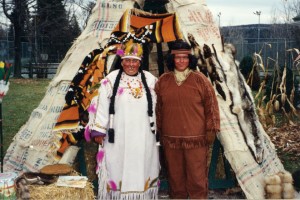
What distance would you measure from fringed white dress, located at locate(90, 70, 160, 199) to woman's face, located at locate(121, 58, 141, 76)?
5cm

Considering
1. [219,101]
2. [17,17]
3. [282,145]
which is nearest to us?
[219,101]

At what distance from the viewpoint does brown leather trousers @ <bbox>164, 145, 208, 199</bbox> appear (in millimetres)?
4352

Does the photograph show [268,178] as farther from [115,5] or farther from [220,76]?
[115,5]

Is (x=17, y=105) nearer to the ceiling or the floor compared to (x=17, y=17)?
nearer to the floor

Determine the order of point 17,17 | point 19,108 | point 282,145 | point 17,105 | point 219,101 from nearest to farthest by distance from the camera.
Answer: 1. point 219,101
2. point 282,145
3. point 19,108
4. point 17,105
5. point 17,17

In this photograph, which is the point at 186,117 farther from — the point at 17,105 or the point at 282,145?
the point at 17,105

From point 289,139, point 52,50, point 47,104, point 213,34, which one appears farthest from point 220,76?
point 52,50

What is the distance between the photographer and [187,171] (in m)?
4.39

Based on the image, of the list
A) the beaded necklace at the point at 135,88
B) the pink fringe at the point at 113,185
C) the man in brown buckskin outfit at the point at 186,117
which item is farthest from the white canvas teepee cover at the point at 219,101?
the beaded necklace at the point at 135,88

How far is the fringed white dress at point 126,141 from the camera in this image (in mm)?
4281

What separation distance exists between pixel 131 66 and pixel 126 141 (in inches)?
26.5

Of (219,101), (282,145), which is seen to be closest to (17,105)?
(282,145)

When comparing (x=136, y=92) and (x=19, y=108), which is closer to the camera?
(x=136, y=92)

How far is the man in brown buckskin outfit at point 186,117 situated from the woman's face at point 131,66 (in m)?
0.25
